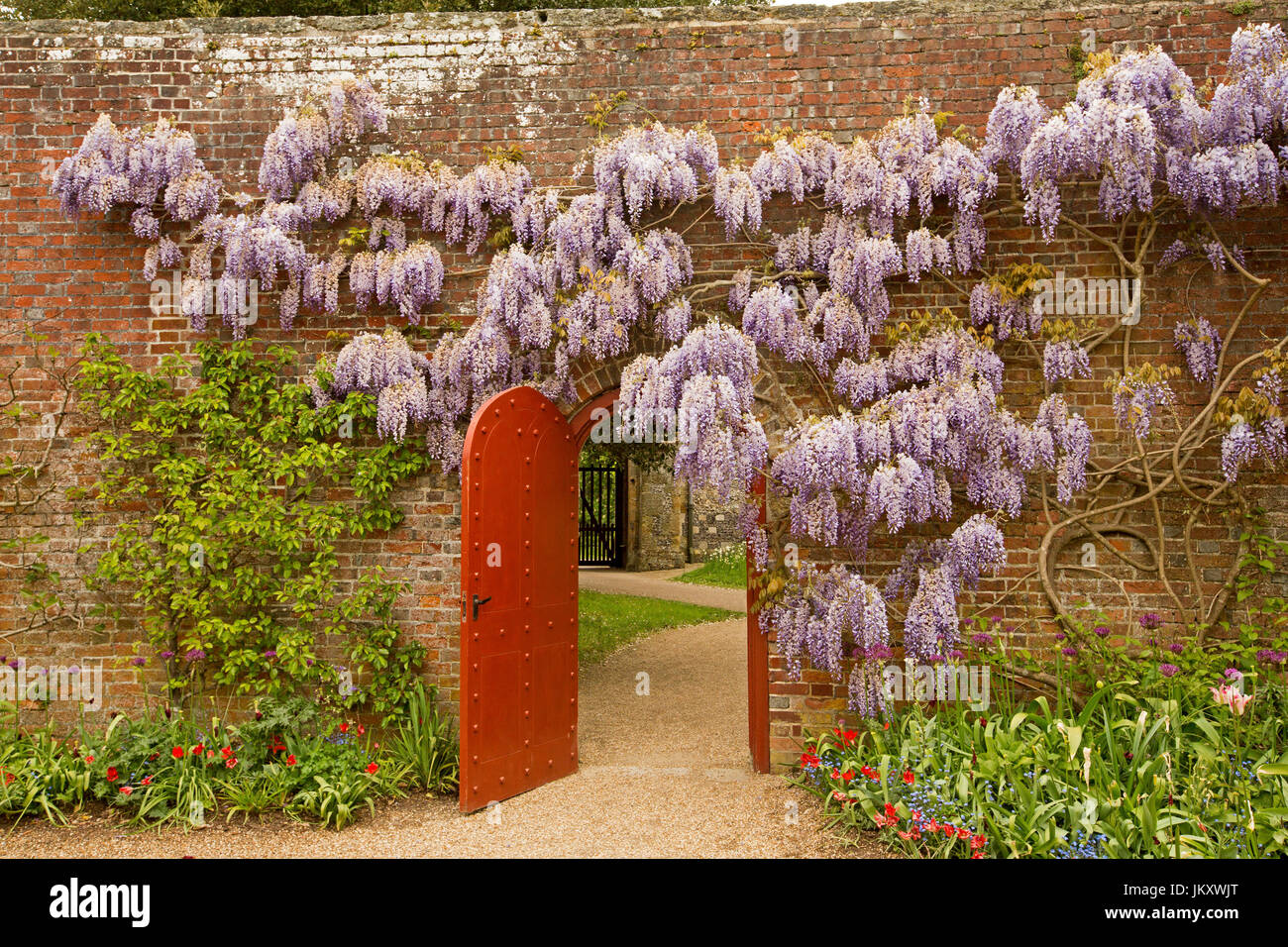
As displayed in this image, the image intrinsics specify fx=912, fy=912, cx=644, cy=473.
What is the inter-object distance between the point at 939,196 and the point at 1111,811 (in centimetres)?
332

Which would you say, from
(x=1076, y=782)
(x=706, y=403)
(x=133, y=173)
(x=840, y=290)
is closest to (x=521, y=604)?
(x=706, y=403)

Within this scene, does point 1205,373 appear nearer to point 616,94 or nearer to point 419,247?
point 616,94

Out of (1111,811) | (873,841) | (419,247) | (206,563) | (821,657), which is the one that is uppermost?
(419,247)

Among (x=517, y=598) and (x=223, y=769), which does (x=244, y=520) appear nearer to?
(x=223, y=769)

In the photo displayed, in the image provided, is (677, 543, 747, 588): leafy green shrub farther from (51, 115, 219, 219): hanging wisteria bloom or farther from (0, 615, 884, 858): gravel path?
(51, 115, 219, 219): hanging wisteria bloom

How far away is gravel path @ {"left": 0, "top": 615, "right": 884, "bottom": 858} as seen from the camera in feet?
13.4

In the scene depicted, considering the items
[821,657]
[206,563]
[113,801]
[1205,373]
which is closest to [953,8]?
[1205,373]

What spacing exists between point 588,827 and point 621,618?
6496 millimetres

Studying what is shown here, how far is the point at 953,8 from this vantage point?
5.20 metres

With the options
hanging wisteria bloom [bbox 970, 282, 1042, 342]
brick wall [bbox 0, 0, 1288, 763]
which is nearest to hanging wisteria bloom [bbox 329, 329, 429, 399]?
brick wall [bbox 0, 0, 1288, 763]

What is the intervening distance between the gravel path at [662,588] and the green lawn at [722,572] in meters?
0.30

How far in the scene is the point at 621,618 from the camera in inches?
426

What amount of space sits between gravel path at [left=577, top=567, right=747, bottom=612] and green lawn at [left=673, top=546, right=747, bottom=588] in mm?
304

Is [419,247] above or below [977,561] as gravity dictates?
above
